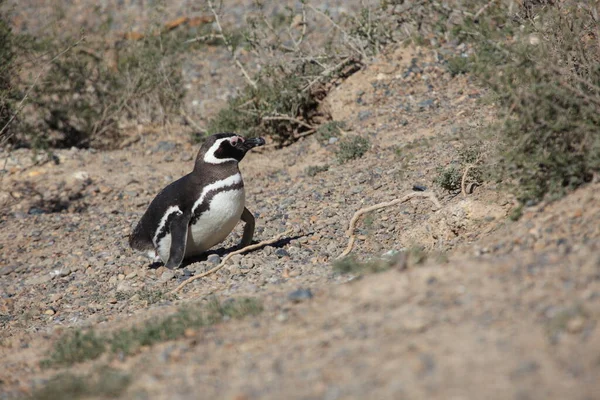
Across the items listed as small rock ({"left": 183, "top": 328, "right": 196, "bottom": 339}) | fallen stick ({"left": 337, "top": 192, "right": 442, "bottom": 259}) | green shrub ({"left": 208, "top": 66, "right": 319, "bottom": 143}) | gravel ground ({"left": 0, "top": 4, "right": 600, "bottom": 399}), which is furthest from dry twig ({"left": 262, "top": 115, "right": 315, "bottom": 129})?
small rock ({"left": 183, "top": 328, "right": 196, "bottom": 339})

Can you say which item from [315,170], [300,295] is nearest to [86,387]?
[300,295]

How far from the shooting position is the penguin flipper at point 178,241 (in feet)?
21.6

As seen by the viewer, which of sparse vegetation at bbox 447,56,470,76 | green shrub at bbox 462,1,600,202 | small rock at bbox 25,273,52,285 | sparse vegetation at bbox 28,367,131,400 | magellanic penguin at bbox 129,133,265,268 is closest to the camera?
sparse vegetation at bbox 28,367,131,400

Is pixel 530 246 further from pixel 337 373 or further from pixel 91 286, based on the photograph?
pixel 91 286

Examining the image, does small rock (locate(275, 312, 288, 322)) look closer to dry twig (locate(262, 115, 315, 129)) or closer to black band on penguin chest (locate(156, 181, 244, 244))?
black band on penguin chest (locate(156, 181, 244, 244))

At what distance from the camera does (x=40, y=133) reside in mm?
11031

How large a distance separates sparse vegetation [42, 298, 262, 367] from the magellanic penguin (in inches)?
83.7

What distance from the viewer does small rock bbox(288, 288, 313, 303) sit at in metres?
4.36

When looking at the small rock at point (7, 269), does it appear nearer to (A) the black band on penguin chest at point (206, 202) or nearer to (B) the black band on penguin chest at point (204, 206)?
(B) the black band on penguin chest at point (204, 206)

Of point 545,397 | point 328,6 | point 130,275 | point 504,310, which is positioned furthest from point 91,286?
point 328,6

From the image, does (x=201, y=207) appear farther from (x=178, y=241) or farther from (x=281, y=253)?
(x=281, y=253)

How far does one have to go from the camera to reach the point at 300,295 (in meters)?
4.39

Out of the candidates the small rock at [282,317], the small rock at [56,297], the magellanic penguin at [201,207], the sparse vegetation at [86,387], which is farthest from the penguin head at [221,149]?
the sparse vegetation at [86,387]

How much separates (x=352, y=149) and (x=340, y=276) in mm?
3884
